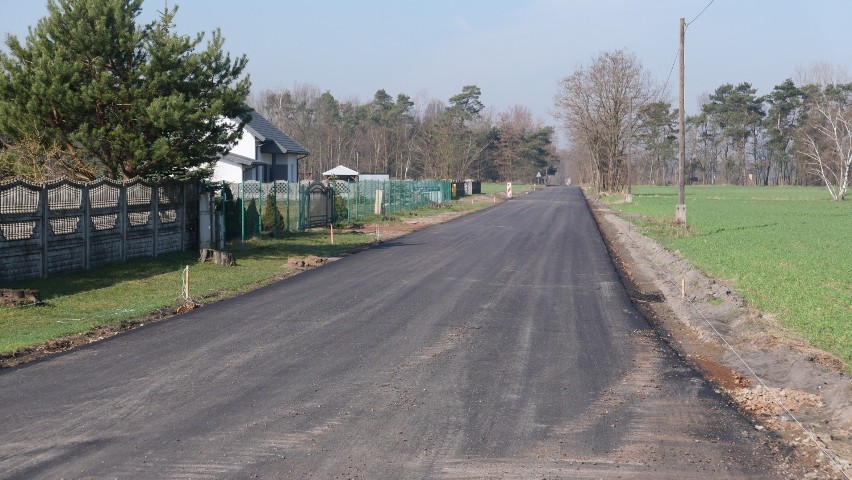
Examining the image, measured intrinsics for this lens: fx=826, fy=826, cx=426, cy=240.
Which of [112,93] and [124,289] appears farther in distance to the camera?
[112,93]

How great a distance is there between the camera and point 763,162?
13812cm

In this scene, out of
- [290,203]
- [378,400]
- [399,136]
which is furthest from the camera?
[399,136]

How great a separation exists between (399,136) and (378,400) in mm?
101621

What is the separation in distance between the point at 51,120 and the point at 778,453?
17619 mm

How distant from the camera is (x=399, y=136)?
108688 mm

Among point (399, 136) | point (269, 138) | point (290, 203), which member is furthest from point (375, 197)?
point (399, 136)

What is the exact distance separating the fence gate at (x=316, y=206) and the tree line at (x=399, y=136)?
175ft

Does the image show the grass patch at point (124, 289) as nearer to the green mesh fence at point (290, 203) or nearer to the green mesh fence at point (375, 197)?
the green mesh fence at point (290, 203)

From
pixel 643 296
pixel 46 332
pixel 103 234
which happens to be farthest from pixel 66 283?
pixel 643 296

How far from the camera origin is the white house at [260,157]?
46.9 metres

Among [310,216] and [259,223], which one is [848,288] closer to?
[259,223]

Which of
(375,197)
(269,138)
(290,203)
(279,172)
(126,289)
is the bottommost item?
(126,289)

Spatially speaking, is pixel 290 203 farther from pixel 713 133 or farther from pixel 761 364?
pixel 713 133

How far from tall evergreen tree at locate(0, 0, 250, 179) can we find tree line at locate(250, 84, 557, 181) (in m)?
68.2
